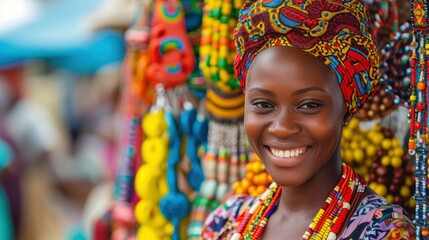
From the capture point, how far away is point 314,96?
173 cm

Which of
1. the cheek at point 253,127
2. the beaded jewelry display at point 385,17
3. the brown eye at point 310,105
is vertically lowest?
the cheek at point 253,127

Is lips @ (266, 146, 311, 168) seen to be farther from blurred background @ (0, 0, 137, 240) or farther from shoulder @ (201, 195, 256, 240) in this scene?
blurred background @ (0, 0, 137, 240)

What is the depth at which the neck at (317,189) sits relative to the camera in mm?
1845

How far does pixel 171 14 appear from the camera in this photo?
2662 mm

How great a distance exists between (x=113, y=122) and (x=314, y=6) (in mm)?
3584

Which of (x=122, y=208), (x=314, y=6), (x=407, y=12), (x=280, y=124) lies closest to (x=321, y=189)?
(x=280, y=124)

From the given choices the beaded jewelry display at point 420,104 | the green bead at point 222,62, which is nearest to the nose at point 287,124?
the beaded jewelry display at point 420,104

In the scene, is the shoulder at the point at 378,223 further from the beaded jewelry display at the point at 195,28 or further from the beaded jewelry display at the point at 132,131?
the beaded jewelry display at the point at 132,131

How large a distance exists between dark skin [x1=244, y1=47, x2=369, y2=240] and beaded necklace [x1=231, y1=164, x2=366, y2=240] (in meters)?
0.04

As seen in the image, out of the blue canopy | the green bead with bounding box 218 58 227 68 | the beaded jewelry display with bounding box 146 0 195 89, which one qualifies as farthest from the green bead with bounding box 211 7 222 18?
the blue canopy

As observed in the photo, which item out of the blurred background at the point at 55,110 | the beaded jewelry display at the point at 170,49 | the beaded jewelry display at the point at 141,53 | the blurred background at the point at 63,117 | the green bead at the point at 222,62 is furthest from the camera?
the blurred background at the point at 55,110

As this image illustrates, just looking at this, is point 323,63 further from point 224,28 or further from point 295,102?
point 224,28

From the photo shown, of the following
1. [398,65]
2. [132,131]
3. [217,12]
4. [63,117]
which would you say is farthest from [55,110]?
[398,65]

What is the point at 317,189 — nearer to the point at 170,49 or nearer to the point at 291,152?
the point at 291,152
